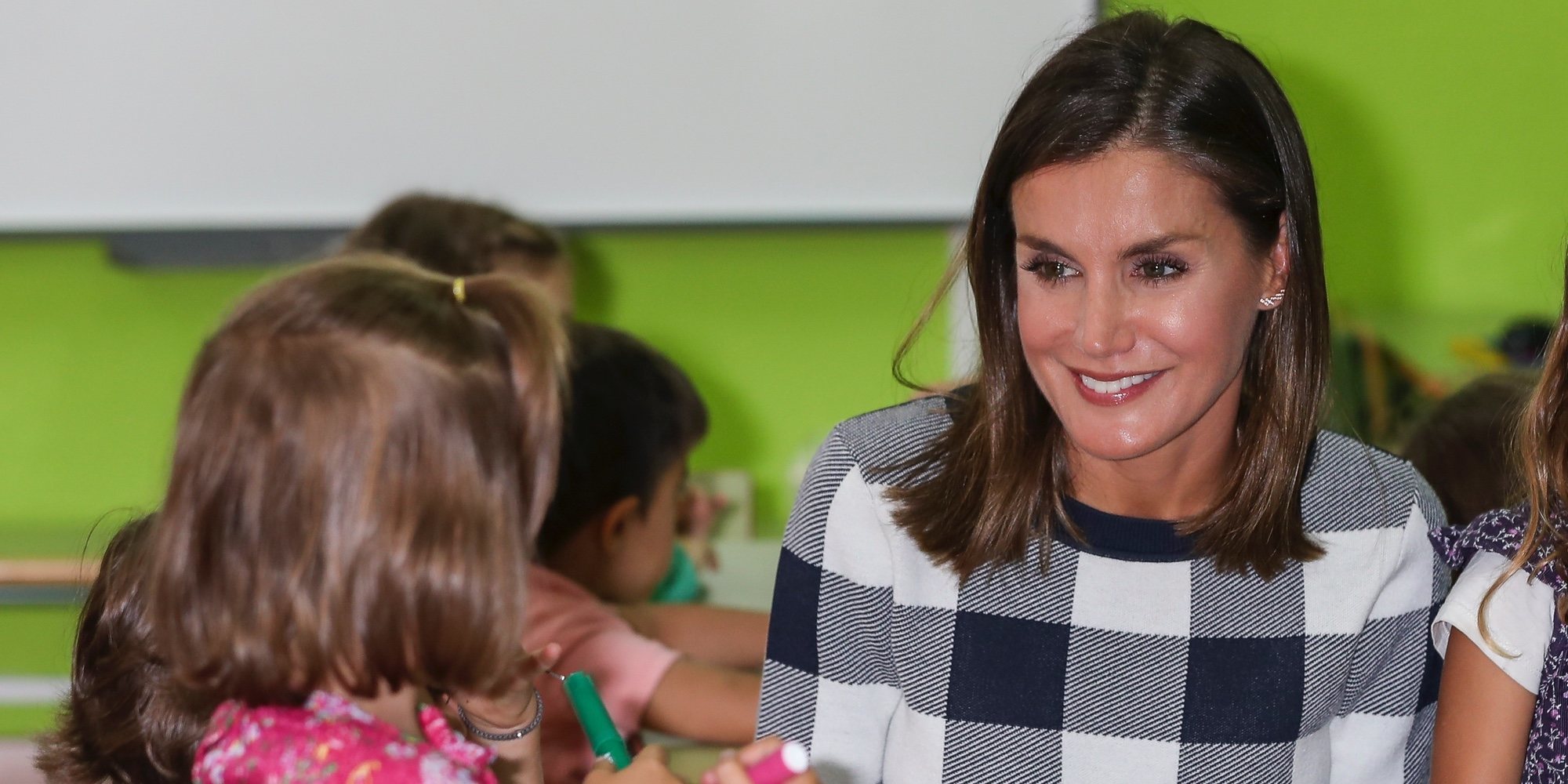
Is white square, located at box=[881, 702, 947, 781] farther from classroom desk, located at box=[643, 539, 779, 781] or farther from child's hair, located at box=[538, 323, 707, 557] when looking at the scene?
classroom desk, located at box=[643, 539, 779, 781]

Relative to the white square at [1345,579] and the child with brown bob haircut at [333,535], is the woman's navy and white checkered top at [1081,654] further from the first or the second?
the child with brown bob haircut at [333,535]

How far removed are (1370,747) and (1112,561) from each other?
23 centimetres

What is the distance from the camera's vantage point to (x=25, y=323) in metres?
2.42

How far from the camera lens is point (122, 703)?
3.07 feet

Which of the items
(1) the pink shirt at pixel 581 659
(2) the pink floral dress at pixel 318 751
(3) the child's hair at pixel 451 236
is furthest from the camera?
(3) the child's hair at pixel 451 236

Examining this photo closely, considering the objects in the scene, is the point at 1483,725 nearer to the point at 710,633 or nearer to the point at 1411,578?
the point at 1411,578

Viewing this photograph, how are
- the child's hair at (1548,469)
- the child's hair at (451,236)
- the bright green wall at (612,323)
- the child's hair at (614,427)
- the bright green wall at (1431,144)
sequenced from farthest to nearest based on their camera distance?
the bright green wall at (1431,144) → the bright green wall at (612,323) → the child's hair at (451,236) → the child's hair at (614,427) → the child's hair at (1548,469)

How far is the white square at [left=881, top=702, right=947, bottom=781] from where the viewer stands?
103 centimetres

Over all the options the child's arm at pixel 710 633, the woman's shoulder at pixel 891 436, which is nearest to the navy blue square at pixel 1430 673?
the woman's shoulder at pixel 891 436

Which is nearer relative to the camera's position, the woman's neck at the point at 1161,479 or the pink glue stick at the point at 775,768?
the pink glue stick at the point at 775,768

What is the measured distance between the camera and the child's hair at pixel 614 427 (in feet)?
5.06

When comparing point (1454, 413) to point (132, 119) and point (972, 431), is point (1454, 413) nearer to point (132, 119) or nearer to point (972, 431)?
point (972, 431)

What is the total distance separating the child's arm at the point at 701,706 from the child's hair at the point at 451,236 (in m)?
0.67

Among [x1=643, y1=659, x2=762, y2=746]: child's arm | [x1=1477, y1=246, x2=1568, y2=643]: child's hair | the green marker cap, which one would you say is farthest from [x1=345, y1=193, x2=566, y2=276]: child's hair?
[x1=1477, y1=246, x2=1568, y2=643]: child's hair
